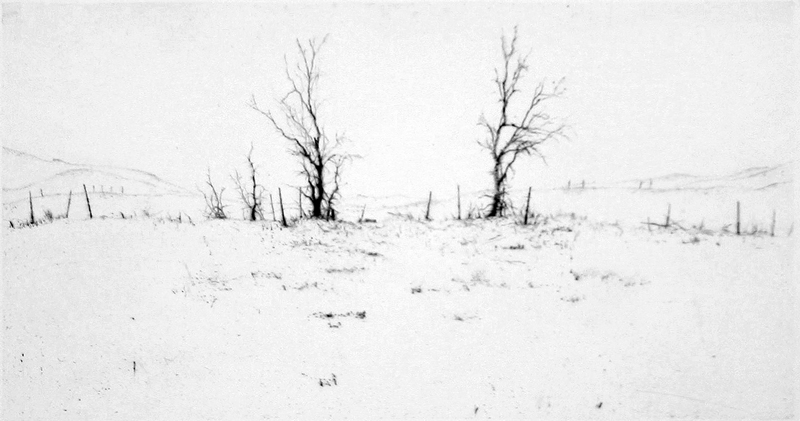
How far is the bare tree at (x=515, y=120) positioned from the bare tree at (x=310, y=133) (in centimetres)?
247

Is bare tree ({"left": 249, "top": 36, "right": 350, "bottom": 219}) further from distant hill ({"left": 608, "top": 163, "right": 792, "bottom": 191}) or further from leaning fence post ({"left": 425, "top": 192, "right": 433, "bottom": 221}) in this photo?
distant hill ({"left": 608, "top": 163, "right": 792, "bottom": 191})

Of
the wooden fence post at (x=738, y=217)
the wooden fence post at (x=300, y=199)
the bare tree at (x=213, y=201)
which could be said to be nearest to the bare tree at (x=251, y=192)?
the bare tree at (x=213, y=201)

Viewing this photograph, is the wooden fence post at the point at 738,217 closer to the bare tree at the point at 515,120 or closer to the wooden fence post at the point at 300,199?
the bare tree at the point at 515,120

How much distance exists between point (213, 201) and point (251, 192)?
2.02 ft

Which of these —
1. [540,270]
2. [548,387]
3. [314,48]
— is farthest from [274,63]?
[548,387]

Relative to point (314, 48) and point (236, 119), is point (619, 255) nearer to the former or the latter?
point (314, 48)

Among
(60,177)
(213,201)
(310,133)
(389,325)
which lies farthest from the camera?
(310,133)

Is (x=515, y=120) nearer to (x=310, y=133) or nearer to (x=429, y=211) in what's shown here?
(x=429, y=211)

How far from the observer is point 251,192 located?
24.8 feet

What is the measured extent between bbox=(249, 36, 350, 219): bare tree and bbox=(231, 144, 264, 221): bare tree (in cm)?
70

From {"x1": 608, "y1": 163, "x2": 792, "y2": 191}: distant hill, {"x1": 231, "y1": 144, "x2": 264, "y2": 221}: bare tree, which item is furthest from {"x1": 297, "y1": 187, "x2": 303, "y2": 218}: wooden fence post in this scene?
{"x1": 608, "y1": 163, "x2": 792, "y2": 191}: distant hill

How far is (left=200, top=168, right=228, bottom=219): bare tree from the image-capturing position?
7.36 meters

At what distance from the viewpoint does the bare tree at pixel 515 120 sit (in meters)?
7.17

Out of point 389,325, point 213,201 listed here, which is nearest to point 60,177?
point 213,201
